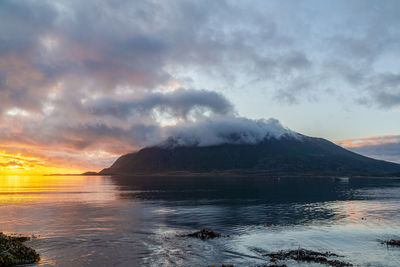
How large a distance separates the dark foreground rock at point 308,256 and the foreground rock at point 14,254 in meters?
26.3

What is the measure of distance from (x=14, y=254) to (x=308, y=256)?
32296 millimetres

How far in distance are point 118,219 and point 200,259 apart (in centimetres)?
3456

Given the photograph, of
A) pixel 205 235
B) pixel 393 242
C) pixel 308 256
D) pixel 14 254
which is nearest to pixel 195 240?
pixel 205 235

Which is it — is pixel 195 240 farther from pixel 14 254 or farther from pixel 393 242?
pixel 393 242

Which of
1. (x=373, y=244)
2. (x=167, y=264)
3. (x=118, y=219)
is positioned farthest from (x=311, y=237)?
(x=118, y=219)

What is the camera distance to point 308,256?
34094mm

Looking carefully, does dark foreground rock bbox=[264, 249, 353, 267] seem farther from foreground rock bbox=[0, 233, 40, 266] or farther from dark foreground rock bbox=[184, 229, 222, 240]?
foreground rock bbox=[0, 233, 40, 266]

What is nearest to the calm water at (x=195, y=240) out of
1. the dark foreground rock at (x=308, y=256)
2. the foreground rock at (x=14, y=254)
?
the foreground rock at (x=14, y=254)

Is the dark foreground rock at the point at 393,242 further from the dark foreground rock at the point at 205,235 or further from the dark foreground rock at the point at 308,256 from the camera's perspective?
the dark foreground rock at the point at 205,235

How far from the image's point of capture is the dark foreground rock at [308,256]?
32.1 meters

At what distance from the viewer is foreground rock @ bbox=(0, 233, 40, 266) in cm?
3125

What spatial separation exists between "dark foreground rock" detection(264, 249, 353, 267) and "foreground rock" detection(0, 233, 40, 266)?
26.3 metres

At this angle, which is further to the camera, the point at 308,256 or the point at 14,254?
the point at 308,256

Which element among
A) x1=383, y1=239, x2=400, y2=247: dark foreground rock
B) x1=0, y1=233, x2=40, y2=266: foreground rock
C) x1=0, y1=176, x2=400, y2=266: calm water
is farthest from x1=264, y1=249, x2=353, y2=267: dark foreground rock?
x1=0, y1=233, x2=40, y2=266: foreground rock
